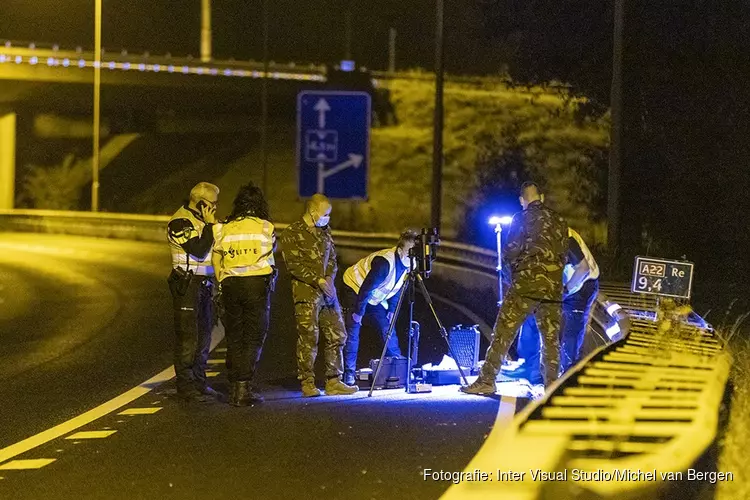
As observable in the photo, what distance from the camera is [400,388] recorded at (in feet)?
37.7

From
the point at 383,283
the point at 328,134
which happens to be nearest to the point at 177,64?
the point at 328,134

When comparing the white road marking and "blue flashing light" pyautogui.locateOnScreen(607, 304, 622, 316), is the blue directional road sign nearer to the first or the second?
the white road marking

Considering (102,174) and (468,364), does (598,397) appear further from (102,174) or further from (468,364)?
(102,174)

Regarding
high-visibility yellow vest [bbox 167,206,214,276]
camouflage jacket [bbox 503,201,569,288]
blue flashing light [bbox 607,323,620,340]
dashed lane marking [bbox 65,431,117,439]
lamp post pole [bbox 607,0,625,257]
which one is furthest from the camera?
lamp post pole [bbox 607,0,625,257]

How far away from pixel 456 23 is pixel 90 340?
17.1 m

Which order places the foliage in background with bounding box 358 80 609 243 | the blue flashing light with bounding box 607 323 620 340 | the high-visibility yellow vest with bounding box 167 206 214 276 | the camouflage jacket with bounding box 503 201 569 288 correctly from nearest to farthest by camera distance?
the high-visibility yellow vest with bounding box 167 206 214 276 → the camouflage jacket with bounding box 503 201 569 288 → the blue flashing light with bounding box 607 323 620 340 → the foliage in background with bounding box 358 80 609 243

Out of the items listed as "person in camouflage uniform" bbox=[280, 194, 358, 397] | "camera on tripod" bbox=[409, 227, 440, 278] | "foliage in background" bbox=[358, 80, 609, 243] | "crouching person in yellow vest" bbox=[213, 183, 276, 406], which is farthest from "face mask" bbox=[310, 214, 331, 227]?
"foliage in background" bbox=[358, 80, 609, 243]

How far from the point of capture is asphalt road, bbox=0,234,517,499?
7.63 m

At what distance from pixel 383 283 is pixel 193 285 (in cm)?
166

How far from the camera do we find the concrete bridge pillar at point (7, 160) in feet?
209

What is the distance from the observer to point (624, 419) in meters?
7.04

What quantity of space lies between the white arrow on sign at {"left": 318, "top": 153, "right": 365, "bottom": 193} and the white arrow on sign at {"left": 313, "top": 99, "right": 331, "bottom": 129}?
1.63ft

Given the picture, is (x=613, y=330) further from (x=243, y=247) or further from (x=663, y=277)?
(x=243, y=247)

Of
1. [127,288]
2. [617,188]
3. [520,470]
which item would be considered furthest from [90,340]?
[520,470]
